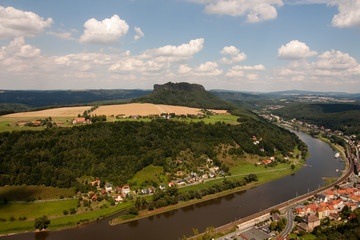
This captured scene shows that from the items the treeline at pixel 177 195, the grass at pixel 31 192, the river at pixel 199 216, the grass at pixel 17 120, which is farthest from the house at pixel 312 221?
the grass at pixel 17 120

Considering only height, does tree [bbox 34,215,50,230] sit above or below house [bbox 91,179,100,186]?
below

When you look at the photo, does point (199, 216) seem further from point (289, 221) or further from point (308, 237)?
point (308, 237)

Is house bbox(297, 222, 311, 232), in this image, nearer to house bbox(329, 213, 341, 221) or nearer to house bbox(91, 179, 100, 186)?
house bbox(329, 213, 341, 221)

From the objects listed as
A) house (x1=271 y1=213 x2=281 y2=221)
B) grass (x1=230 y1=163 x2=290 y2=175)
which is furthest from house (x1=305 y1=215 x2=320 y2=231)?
grass (x1=230 y1=163 x2=290 y2=175)

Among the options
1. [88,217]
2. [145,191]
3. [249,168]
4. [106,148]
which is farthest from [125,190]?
[249,168]

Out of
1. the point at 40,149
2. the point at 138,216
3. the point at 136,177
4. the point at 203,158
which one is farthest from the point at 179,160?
the point at 40,149

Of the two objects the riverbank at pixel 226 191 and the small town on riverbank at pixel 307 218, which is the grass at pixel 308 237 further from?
the riverbank at pixel 226 191
